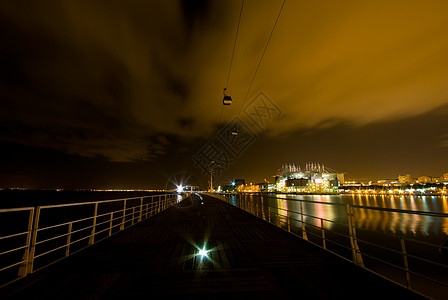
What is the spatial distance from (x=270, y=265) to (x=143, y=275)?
2255mm

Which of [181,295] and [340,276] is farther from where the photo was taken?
[340,276]

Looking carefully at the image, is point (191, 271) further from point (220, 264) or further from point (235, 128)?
point (235, 128)

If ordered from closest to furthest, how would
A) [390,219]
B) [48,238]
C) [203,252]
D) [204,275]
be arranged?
[204,275] < [203,252] < [48,238] < [390,219]

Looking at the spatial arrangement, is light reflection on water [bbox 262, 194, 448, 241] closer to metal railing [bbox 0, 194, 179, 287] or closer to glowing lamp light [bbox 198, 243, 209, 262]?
glowing lamp light [bbox 198, 243, 209, 262]

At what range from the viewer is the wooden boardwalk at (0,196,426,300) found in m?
2.96

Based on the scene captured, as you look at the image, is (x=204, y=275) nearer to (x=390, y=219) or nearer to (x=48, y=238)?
(x=48, y=238)

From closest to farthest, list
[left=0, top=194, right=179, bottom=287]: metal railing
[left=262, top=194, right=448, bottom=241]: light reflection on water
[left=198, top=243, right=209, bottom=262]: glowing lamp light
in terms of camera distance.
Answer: [left=0, top=194, right=179, bottom=287]: metal railing, [left=198, top=243, right=209, bottom=262]: glowing lamp light, [left=262, top=194, right=448, bottom=241]: light reflection on water

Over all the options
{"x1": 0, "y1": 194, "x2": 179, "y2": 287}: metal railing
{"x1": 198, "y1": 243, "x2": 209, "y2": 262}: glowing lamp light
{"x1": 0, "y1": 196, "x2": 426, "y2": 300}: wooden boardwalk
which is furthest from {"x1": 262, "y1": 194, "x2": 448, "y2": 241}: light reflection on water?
{"x1": 0, "y1": 194, "x2": 179, "y2": 287}: metal railing

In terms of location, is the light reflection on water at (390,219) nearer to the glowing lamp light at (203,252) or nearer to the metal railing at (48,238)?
the glowing lamp light at (203,252)

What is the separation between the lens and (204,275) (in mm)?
3521

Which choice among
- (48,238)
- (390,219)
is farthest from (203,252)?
(390,219)

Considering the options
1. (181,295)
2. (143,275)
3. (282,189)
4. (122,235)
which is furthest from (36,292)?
(282,189)

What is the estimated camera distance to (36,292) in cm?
298

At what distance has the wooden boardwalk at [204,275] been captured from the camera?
2959 mm
